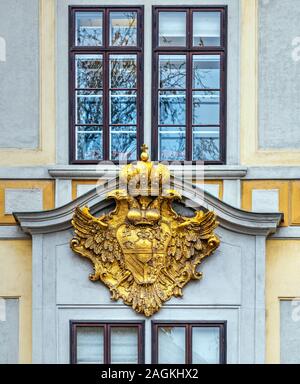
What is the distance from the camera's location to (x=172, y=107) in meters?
15.1

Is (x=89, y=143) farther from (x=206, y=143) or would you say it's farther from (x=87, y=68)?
(x=206, y=143)

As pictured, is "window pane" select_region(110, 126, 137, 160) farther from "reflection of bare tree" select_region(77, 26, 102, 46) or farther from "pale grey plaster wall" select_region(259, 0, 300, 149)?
"pale grey plaster wall" select_region(259, 0, 300, 149)

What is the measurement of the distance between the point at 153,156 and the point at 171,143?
0.79 feet

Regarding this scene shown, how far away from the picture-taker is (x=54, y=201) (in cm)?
1491

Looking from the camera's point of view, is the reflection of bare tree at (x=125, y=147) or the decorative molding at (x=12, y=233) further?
the reflection of bare tree at (x=125, y=147)

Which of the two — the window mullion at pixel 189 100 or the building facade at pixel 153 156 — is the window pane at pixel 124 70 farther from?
the window mullion at pixel 189 100

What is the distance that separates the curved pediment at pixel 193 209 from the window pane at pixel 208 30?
152 cm

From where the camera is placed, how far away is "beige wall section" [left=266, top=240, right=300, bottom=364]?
14742mm

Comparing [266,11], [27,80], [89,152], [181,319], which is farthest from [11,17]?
[181,319]

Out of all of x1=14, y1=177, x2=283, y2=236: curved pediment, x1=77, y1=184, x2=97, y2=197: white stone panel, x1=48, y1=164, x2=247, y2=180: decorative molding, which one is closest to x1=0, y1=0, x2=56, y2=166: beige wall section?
x1=48, y1=164, x2=247, y2=180: decorative molding

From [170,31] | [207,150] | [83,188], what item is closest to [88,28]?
[170,31]

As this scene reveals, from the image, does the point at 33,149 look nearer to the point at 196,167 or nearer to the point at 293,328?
the point at 196,167

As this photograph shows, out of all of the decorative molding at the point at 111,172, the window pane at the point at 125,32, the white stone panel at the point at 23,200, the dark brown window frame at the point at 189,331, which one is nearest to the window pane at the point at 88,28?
the window pane at the point at 125,32

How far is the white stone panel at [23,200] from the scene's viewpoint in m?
14.9
